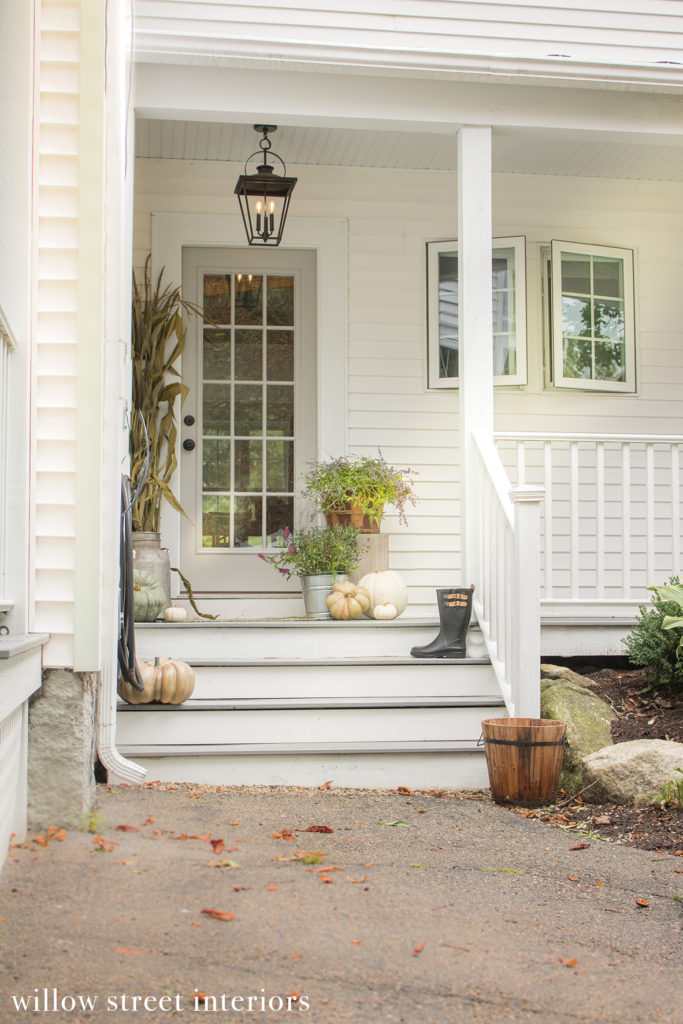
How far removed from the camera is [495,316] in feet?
20.3

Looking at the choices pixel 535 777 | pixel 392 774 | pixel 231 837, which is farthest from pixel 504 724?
pixel 231 837

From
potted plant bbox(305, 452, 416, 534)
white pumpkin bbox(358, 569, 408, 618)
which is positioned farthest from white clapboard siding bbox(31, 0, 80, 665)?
potted plant bbox(305, 452, 416, 534)

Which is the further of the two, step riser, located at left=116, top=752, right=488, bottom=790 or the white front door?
the white front door

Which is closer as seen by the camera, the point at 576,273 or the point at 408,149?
the point at 408,149

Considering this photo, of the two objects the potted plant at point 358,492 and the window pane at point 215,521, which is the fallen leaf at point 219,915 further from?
the window pane at point 215,521

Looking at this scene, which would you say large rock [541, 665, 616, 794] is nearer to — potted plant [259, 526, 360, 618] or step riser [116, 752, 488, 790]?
Answer: step riser [116, 752, 488, 790]

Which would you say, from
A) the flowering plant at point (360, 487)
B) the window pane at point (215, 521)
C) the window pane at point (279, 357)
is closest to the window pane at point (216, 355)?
the window pane at point (279, 357)

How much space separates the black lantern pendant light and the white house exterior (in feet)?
0.47

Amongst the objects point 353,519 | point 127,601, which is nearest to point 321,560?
point 353,519

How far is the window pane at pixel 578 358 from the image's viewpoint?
20.7ft

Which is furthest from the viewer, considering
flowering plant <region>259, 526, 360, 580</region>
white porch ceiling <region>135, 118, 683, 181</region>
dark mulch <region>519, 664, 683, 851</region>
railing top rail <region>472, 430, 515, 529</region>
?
white porch ceiling <region>135, 118, 683, 181</region>

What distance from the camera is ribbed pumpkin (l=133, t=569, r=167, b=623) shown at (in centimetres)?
472

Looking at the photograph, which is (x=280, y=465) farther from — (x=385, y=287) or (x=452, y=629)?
(x=452, y=629)

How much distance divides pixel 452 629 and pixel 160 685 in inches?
53.5
